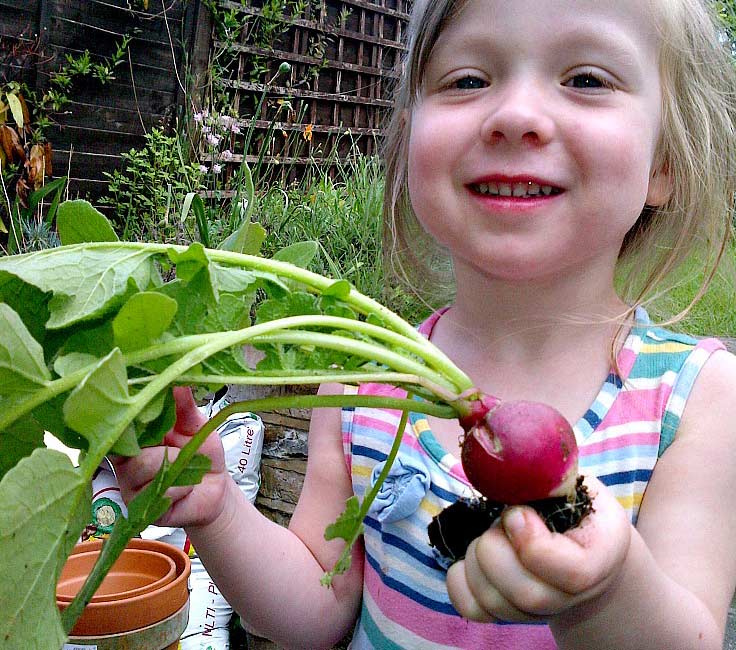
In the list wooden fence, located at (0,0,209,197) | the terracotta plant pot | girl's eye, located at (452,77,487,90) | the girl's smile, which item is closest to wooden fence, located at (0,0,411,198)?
wooden fence, located at (0,0,209,197)

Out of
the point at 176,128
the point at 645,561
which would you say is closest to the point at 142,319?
the point at 645,561

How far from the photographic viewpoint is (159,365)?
0.77 m

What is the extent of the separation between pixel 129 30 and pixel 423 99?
3.66m

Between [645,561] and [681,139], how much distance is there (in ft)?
2.59

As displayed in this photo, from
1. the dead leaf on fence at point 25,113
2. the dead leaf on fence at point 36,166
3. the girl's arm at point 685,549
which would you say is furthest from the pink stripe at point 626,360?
the dead leaf on fence at point 25,113

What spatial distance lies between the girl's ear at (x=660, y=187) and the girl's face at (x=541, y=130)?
16 cm

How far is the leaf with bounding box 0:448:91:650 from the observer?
619 millimetres

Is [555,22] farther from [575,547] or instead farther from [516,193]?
[575,547]

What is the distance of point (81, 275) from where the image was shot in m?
0.78

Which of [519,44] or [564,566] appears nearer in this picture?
[564,566]

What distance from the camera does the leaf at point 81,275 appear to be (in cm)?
74

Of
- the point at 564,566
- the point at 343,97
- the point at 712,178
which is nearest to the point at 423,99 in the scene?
the point at 712,178

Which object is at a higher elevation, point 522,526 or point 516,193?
point 516,193

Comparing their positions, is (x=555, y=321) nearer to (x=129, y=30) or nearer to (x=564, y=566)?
(x=564, y=566)
